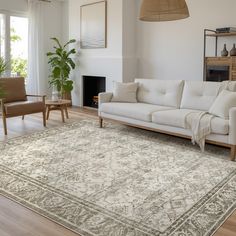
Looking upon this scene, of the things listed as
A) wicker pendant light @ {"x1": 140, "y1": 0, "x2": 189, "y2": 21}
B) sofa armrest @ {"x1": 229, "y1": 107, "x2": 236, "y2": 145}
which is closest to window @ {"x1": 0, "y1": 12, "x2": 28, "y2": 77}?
wicker pendant light @ {"x1": 140, "y1": 0, "x2": 189, "y2": 21}

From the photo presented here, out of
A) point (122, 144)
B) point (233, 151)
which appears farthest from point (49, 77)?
point (233, 151)

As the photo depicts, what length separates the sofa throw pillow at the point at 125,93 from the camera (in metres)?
5.13

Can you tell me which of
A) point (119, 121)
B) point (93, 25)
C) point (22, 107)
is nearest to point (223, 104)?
point (119, 121)

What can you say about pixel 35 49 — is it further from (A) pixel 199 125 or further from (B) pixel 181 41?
(A) pixel 199 125

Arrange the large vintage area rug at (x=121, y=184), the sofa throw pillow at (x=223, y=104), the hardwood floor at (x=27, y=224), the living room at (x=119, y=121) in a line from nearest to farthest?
1. the hardwood floor at (x=27, y=224)
2. the large vintage area rug at (x=121, y=184)
3. the living room at (x=119, y=121)
4. the sofa throw pillow at (x=223, y=104)

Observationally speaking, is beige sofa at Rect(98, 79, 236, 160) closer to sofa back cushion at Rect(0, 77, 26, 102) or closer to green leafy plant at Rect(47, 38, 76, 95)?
sofa back cushion at Rect(0, 77, 26, 102)

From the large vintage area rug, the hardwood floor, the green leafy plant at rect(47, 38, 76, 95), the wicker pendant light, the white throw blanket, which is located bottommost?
the hardwood floor

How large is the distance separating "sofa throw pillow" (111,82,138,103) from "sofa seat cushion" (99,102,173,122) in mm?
185

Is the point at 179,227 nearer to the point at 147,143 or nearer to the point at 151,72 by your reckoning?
the point at 147,143

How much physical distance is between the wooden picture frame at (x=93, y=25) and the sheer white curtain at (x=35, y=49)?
41.1 inches

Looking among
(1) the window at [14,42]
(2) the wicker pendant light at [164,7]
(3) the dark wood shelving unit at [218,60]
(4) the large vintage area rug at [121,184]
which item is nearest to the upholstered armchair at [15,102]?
(4) the large vintage area rug at [121,184]

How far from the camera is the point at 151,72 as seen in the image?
6.79m

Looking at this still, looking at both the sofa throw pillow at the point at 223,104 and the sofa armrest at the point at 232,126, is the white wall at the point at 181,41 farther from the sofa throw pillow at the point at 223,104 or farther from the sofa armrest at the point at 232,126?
the sofa armrest at the point at 232,126

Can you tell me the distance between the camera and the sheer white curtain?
23.7 feet
